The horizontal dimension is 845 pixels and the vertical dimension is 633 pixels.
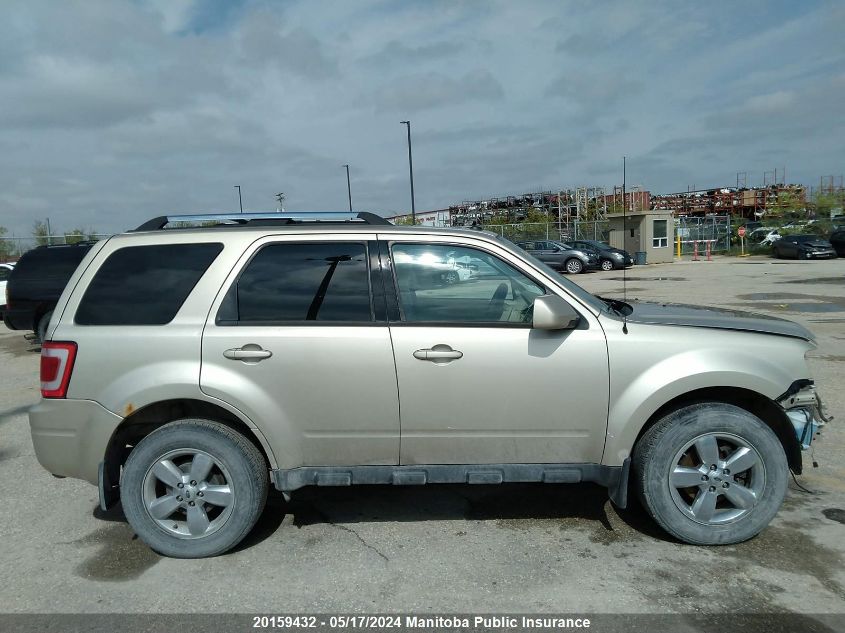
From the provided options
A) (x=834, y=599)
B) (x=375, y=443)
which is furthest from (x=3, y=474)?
(x=834, y=599)

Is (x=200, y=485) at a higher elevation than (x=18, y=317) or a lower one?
lower

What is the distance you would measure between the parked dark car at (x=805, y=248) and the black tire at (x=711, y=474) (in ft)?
107

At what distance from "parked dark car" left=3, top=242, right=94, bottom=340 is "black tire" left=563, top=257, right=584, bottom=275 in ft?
73.0

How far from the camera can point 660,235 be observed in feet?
118

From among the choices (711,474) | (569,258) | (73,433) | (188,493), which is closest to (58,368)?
(73,433)

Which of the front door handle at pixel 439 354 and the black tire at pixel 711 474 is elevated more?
the front door handle at pixel 439 354

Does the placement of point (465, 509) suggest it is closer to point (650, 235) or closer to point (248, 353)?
point (248, 353)

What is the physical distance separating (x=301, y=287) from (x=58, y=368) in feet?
4.67

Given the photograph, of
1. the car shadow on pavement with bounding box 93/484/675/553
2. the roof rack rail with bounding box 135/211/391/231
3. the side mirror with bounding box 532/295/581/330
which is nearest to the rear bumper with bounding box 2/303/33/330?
the car shadow on pavement with bounding box 93/484/675/553

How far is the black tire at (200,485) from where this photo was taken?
357 cm

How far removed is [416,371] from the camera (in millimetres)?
3508

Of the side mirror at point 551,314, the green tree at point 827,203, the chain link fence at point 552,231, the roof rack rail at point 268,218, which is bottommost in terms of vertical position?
the side mirror at point 551,314

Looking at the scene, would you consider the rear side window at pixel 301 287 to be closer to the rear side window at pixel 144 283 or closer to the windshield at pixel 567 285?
the rear side window at pixel 144 283

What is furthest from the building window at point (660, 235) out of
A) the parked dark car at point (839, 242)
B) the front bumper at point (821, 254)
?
the parked dark car at point (839, 242)
